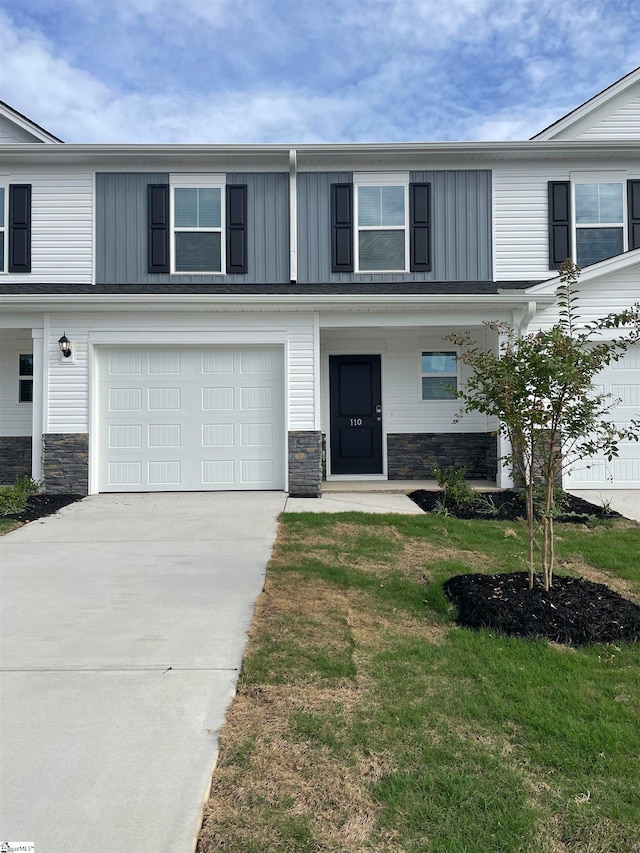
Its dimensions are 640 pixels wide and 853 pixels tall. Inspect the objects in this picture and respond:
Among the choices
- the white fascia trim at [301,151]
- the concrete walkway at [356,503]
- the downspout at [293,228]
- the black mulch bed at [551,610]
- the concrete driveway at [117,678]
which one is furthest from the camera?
the downspout at [293,228]

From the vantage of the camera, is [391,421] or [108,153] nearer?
[108,153]

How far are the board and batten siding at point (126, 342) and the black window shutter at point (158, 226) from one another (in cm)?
152

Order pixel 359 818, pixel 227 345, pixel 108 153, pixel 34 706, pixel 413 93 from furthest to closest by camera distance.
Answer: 1. pixel 413 93
2. pixel 108 153
3. pixel 227 345
4. pixel 34 706
5. pixel 359 818

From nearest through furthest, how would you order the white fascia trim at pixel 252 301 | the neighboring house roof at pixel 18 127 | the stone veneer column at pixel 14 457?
the white fascia trim at pixel 252 301 → the stone veneer column at pixel 14 457 → the neighboring house roof at pixel 18 127

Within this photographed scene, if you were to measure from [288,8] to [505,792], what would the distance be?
38.9 feet

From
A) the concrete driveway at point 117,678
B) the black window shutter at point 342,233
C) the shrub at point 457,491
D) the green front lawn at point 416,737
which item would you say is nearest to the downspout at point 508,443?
the shrub at point 457,491

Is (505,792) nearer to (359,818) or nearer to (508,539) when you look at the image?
(359,818)

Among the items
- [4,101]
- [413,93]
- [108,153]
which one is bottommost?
[108,153]

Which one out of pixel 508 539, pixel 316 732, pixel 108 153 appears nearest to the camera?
pixel 316 732

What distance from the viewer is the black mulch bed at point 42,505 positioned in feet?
23.6

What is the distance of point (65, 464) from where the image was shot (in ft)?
28.6

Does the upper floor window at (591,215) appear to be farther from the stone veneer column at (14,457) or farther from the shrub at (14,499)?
the stone veneer column at (14,457)

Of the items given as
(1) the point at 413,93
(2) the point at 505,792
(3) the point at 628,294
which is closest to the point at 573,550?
(2) the point at 505,792

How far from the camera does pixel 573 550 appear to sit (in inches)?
214
